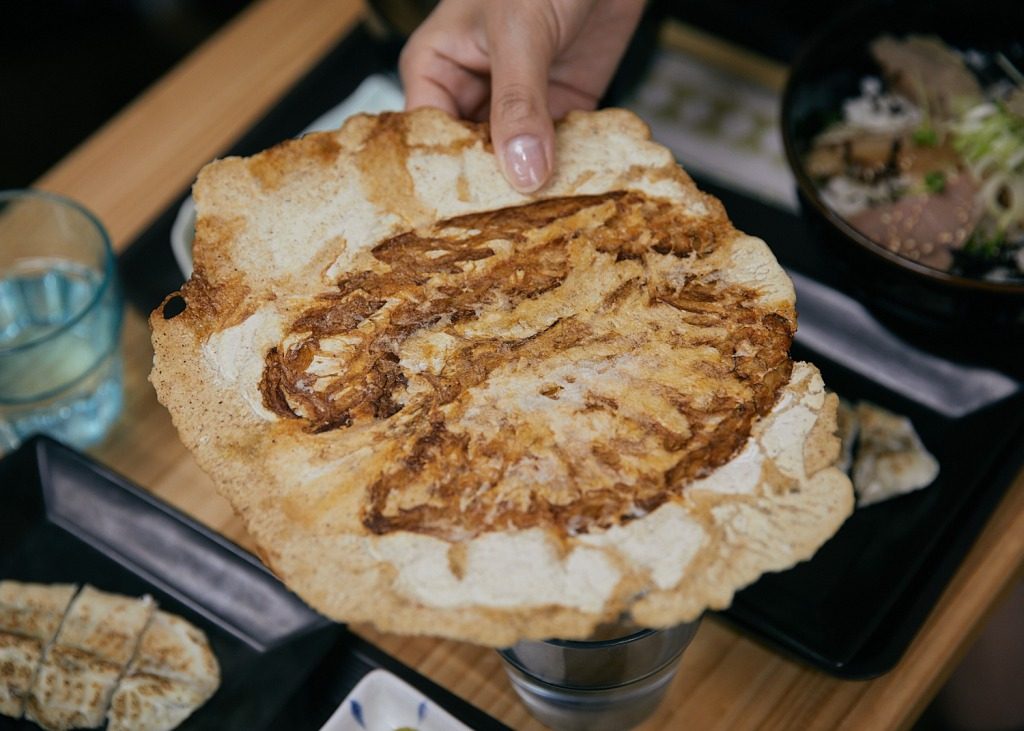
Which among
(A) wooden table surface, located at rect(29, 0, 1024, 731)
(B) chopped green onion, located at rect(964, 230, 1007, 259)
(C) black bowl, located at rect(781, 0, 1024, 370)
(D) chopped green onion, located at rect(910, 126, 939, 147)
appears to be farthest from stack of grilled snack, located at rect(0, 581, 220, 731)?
(D) chopped green onion, located at rect(910, 126, 939, 147)

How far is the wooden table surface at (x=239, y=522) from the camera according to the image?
4.50ft

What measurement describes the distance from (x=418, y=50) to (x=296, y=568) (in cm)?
99

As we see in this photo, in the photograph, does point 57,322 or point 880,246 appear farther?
point 57,322

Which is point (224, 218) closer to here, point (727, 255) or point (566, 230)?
point (566, 230)

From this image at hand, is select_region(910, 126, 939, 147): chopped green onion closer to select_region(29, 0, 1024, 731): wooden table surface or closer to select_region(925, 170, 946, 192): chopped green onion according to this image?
select_region(925, 170, 946, 192): chopped green onion

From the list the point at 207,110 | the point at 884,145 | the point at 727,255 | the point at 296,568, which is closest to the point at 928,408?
the point at 884,145

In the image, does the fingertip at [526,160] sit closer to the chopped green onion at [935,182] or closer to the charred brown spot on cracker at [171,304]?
the charred brown spot on cracker at [171,304]

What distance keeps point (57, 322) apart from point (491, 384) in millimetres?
1104

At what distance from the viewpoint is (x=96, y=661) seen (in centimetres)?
138

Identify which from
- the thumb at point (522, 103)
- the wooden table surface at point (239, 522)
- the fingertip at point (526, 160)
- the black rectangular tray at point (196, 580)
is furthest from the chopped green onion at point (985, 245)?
the black rectangular tray at point (196, 580)

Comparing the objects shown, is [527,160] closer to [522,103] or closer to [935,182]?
[522,103]

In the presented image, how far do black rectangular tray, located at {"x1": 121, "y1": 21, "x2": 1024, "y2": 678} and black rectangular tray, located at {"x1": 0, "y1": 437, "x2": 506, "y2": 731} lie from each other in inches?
15.4

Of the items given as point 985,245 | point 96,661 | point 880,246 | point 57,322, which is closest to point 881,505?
point 880,246

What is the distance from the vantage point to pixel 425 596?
874 mm
